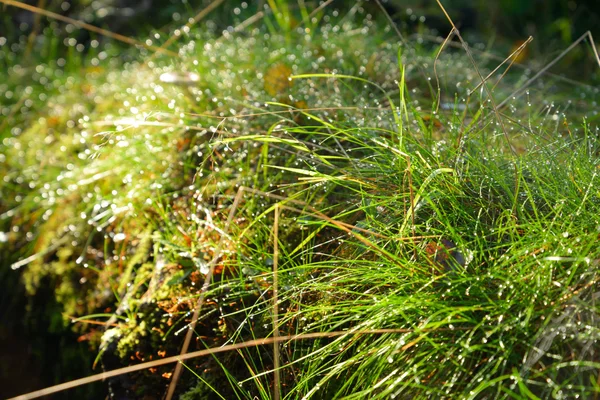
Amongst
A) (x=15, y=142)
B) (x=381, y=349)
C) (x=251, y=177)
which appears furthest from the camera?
(x=15, y=142)

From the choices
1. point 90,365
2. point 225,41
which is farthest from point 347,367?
point 225,41

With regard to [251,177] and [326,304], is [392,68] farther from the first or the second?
[326,304]

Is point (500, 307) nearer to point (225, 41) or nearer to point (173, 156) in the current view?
point (173, 156)

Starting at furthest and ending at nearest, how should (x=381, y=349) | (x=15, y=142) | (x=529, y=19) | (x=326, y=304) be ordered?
1. (x=529, y=19)
2. (x=15, y=142)
3. (x=326, y=304)
4. (x=381, y=349)

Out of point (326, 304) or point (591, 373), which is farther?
point (326, 304)

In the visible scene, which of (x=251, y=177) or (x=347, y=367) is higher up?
(x=251, y=177)

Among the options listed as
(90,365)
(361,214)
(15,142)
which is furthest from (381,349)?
(15,142)

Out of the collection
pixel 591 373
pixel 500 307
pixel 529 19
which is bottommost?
pixel 529 19
